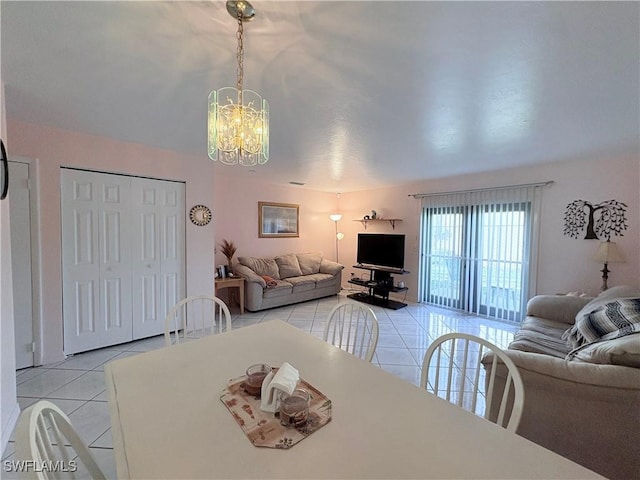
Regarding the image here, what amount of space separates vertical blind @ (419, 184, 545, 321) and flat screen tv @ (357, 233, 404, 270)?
461 millimetres

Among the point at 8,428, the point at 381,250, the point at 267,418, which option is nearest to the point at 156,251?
the point at 8,428

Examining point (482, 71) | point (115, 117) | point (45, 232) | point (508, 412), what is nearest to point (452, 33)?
point (482, 71)

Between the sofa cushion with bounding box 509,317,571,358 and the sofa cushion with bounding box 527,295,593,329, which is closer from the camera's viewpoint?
the sofa cushion with bounding box 509,317,571,358

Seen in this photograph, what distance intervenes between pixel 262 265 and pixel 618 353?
4532 millimetres

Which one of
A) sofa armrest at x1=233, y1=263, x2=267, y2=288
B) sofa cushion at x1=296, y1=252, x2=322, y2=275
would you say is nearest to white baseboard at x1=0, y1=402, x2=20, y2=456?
sofa armrest at x1=233, y1=263, x2=267, y2=288

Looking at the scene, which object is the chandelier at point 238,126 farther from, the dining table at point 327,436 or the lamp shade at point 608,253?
the lamp shade at point 608,253

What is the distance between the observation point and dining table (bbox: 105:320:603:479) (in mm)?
770

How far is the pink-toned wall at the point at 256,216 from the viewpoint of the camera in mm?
4953

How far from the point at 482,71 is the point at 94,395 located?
366 cm

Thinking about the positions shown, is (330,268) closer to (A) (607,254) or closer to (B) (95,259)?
(B) (95,259)

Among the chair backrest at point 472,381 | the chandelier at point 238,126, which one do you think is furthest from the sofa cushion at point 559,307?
the chandelier at point 238,126

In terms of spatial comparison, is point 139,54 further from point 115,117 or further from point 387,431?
point 387,431

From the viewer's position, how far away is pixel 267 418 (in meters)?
0.99

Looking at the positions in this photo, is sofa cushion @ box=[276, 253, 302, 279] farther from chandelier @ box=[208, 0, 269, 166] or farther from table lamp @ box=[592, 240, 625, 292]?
table lamp @ box=[592, 240, 625, 292]
